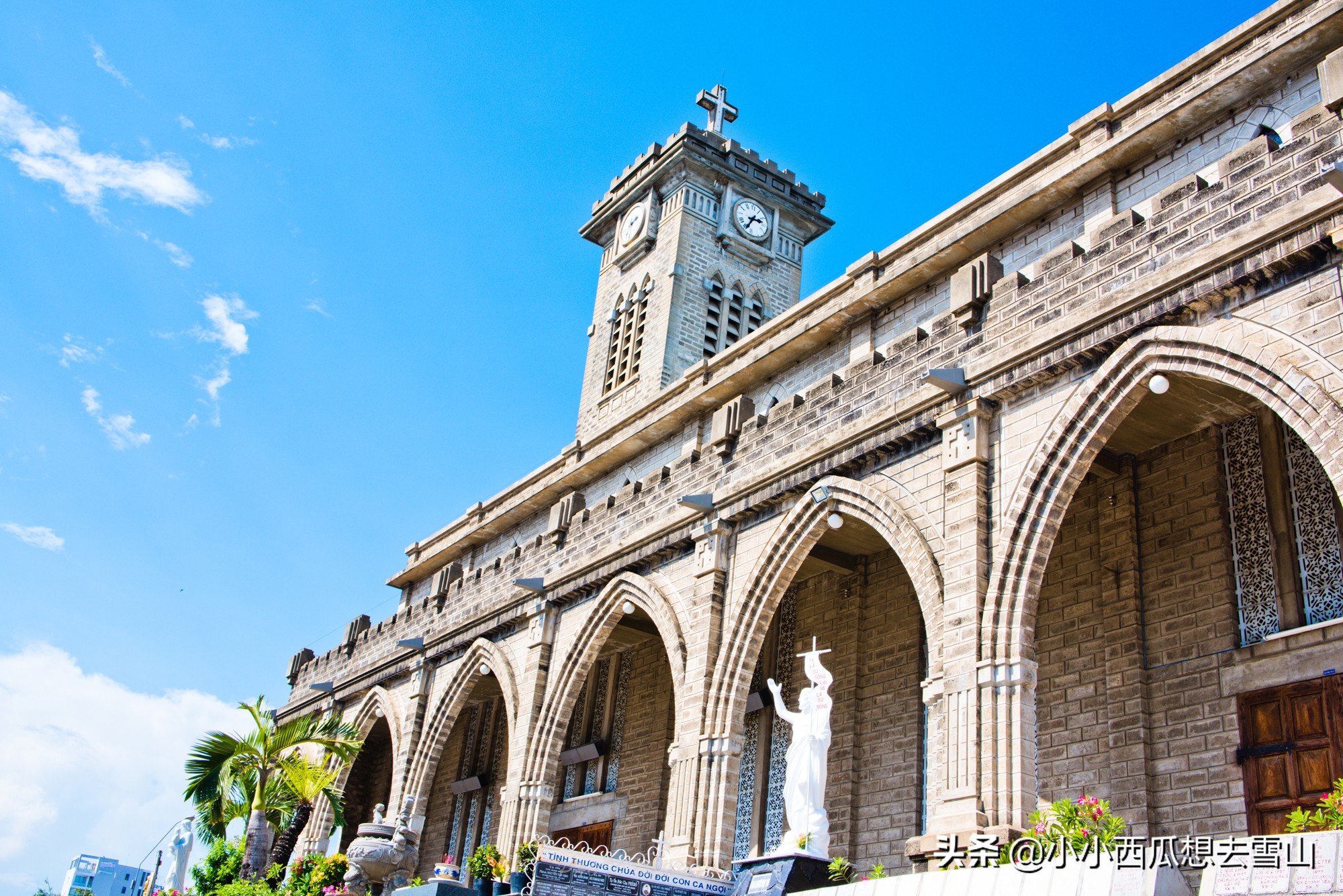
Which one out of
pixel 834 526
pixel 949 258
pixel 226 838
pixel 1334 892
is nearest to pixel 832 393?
pixel 834 526

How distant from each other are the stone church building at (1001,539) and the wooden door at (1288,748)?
33mm

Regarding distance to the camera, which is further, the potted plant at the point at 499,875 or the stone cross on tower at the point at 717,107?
the stone cross on tower at the point at 717,107

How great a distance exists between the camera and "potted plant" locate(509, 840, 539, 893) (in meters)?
13.5

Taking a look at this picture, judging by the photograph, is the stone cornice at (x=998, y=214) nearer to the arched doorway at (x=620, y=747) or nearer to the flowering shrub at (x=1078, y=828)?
the arched doorway at (x=620, y=747)

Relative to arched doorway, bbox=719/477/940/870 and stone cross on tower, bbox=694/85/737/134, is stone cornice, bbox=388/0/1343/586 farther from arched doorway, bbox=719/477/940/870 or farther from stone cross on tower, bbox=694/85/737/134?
stone cross on tower, bbox=694/85/737/134

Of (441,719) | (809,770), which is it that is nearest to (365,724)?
(441,719)

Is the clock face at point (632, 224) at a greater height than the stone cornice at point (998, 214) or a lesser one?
greater

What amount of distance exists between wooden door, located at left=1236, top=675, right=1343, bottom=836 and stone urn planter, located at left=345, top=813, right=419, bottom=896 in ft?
34.6

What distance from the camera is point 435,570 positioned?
32.4 m

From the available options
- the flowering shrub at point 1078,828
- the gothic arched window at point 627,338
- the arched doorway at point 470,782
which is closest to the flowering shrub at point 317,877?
the arched doorway at point 470,782

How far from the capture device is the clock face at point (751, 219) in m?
34.9

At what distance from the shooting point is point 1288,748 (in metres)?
12.3

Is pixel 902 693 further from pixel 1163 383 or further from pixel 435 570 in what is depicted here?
pixel 435 570

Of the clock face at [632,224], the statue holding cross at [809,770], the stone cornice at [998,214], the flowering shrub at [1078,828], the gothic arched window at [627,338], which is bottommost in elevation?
the flowering shrub at [1078,828]
